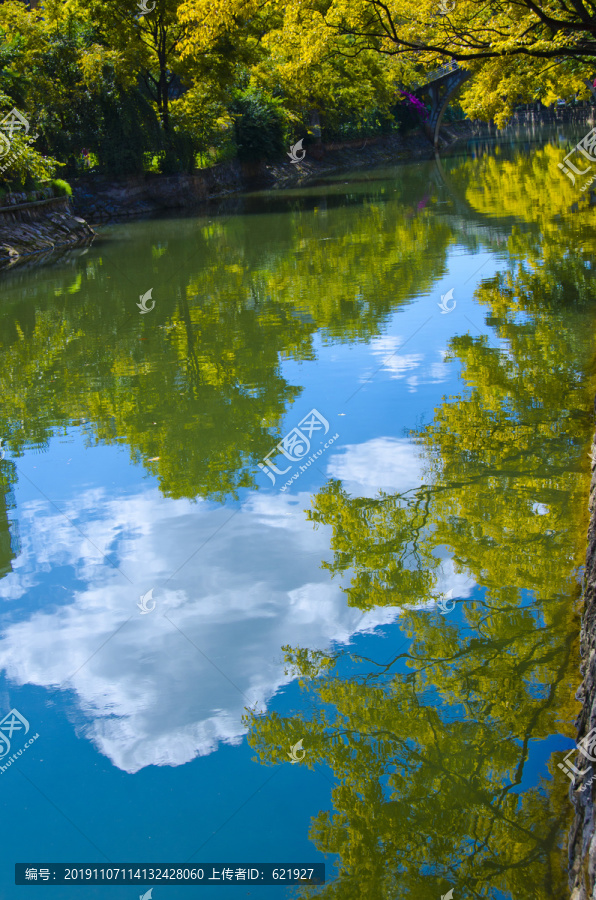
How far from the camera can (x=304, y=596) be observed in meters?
5.26

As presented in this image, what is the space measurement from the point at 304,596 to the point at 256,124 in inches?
1581

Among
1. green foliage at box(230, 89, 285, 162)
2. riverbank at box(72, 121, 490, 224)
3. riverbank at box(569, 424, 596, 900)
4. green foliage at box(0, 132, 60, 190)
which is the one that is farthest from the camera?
green foliage at box(230, 89, 285, 162)

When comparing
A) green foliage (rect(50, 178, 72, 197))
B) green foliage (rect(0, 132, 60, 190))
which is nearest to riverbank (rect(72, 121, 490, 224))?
green foliage (rect(50, 178, 72, 197))

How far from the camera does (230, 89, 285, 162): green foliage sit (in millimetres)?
41406

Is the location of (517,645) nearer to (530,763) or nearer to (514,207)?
(530,763)

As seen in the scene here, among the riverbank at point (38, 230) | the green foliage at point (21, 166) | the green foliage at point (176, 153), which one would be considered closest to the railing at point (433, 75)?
the green foliage at point (176, 153)

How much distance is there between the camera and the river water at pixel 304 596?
3559 millimetres

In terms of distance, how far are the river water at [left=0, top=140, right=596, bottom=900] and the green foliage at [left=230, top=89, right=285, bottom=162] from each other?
3272cm

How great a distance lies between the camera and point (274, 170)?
4553 cm

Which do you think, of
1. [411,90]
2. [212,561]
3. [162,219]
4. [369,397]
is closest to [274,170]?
[162,219]

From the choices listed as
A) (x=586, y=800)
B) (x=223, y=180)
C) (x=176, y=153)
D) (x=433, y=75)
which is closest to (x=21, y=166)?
(x=176, y=153)

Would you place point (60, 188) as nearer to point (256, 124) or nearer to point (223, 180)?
point (223, 180)

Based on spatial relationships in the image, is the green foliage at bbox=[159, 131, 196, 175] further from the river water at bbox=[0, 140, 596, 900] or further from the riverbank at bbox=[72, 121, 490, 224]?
the river water at bbox=[0, 140, 596, 900]

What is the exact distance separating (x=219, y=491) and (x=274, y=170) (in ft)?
137
